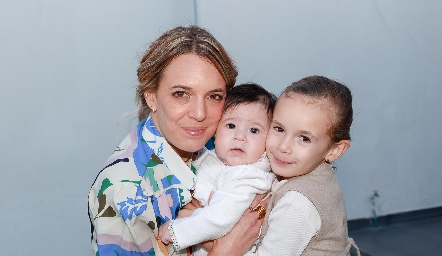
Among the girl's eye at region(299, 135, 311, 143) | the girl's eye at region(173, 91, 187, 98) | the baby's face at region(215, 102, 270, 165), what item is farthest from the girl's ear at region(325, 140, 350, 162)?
the girl's eye at region(173, 91, 187, 98)

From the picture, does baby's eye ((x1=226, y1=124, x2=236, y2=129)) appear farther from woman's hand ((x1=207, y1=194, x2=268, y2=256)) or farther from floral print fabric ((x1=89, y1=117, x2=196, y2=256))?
woman's hand ((x1=207, y1=194, x2=268, y2=256))

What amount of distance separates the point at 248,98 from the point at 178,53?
1.26 ft

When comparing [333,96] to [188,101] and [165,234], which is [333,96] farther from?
[165,234]

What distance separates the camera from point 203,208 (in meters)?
2.37

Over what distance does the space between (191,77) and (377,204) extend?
4.47 metres

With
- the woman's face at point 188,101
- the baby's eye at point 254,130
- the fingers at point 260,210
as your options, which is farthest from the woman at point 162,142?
the fingers at point 260,210

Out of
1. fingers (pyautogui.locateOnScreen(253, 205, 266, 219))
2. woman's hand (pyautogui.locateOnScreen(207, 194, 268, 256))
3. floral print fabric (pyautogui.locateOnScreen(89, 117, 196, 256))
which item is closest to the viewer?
floral print fabric (pyautogui.locateOnScreen(89, 117, 196, 256))

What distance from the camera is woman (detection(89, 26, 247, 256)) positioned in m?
2.29

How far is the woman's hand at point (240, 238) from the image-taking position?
2.37 m

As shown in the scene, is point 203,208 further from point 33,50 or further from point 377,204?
point 377,204

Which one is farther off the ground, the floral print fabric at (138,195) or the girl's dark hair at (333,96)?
the girl's dark hair at (333,96)

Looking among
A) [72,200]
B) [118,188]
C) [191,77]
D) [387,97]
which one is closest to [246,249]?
[118,188]

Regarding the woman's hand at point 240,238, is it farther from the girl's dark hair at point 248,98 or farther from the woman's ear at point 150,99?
the woman's ear at point 150,99

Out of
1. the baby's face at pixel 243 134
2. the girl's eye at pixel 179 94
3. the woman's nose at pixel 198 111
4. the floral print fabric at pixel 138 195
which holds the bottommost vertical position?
the floral print fabric at pixel 138 195
